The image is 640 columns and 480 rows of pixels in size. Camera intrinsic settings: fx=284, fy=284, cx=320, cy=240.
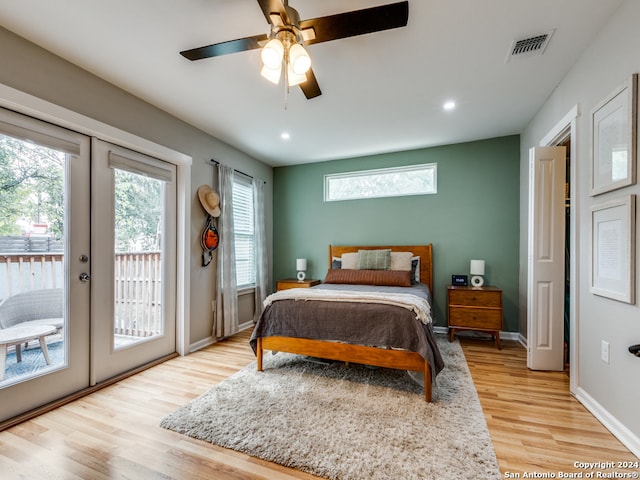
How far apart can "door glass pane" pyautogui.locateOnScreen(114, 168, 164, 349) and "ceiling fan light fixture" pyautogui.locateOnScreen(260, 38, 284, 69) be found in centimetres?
194

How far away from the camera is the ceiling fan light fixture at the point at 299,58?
4.98 feet

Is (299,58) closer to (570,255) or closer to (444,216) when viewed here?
(570,255)

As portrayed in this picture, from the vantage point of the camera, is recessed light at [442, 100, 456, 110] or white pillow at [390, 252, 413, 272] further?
white pillow at [390, 252, 413, 272]

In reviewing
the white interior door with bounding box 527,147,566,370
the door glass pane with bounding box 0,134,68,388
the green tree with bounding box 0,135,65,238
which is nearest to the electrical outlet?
the white interior door with bounding box 527,147,566,370

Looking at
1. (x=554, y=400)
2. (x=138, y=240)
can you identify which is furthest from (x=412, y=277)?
(x=138, y=240)

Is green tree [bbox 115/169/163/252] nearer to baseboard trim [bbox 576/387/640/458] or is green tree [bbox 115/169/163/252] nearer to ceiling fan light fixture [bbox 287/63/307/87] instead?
ceiling fan light fixture [bbox 287/63/307/87]

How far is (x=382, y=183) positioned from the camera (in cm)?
442

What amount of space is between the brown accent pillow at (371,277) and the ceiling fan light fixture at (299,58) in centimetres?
267

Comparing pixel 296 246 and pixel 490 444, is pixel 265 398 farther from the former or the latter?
Result: pixel 296 246

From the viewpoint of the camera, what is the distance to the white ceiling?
174 centimetres

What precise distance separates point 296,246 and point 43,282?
3.25 meters

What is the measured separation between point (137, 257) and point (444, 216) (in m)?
3.83

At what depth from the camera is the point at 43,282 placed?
2.14 meters

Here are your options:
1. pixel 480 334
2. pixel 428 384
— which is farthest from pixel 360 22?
pixel 480 334
